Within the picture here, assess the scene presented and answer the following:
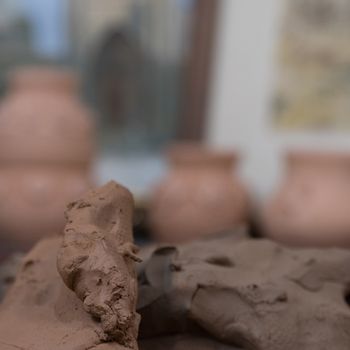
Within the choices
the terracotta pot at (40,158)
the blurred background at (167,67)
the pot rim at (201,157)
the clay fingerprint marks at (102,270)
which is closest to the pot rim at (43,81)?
the terracotta pot at (40,158)

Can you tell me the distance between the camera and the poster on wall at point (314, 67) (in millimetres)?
3734

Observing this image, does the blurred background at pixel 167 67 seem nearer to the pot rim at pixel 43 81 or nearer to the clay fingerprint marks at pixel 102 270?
the pot rim at pixel 43 81

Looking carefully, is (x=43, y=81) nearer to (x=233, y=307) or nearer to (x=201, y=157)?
(x=201, y=157)

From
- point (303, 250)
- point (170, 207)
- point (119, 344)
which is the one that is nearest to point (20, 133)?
point (170, 207)

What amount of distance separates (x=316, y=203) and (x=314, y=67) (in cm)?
94

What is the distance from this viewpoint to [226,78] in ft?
13.7

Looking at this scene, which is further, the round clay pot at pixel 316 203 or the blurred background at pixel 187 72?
the blurred background at pixel 187 72

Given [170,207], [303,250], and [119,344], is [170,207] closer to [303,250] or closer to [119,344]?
[303,250]

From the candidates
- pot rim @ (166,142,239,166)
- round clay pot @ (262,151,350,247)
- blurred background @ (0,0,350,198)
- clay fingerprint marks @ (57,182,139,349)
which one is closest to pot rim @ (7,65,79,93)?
pot rim @ (166,142,239,166)

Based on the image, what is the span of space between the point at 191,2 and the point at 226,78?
419mm

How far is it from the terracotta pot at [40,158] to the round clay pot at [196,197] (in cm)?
40

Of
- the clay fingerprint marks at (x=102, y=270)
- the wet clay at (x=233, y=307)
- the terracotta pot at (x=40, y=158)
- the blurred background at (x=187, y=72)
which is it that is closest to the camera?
the clay fingerprint marks at (x=102, y=270)

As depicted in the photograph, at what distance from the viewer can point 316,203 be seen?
312 centimetres

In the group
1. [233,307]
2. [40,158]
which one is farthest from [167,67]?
[233,307]
